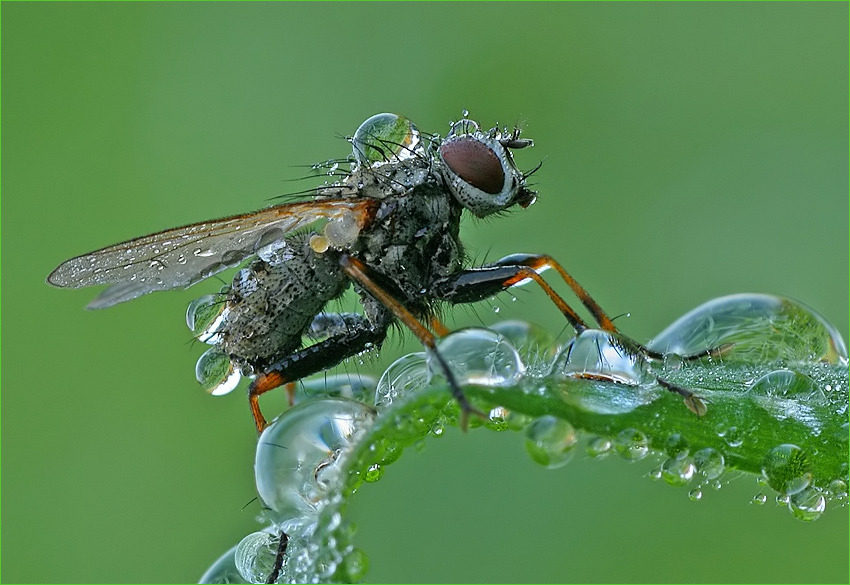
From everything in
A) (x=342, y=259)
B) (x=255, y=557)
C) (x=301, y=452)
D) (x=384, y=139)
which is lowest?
(x=255, y=557)

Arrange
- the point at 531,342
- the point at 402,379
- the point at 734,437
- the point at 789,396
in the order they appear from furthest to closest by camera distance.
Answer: the point at 531,342
the point at 402,379
the point at 789,396
the point at 734,437

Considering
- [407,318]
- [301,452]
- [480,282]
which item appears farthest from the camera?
[480,282]

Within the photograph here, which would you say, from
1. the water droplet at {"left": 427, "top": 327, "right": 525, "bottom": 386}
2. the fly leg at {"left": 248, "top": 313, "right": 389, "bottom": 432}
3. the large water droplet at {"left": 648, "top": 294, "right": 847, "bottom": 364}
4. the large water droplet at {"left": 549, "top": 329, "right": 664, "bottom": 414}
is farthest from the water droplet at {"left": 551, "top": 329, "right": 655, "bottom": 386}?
the fly leg at {"left": 248, "top": 313, "right": 389, "bottom": 432}

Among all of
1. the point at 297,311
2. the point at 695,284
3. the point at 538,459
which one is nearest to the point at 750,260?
the point at 695,284

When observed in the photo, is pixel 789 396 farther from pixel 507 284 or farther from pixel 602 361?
pixel 507 284

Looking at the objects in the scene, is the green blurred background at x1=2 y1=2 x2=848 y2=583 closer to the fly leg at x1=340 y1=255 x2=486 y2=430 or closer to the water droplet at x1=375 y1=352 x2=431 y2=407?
the fly leg at x1=340 y1=255 x2=486 y2=430

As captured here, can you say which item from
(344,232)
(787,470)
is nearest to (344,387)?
(344,232)

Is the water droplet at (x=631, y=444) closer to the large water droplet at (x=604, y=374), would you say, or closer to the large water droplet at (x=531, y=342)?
the large water droplet at (x=604, y=374)
